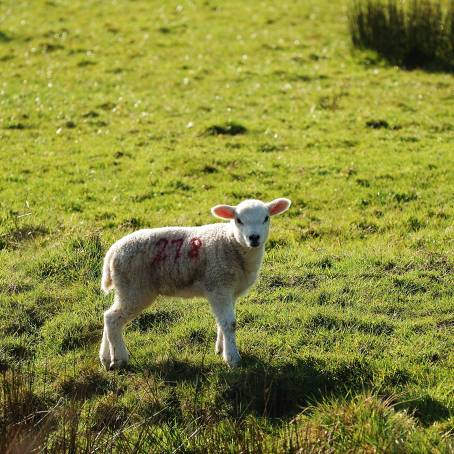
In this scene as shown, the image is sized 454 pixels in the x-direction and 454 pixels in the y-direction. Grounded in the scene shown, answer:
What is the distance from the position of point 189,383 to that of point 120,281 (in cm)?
111

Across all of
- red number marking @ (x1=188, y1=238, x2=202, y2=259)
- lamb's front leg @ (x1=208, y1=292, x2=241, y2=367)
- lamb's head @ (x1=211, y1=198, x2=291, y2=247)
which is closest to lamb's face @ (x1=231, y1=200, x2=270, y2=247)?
lamb's head @ (x1=211, y1=198, x2=291, y2=247)

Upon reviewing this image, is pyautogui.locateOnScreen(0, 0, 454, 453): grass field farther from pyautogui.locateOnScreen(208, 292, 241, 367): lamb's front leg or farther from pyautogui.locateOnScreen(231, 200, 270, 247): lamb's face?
pyautogui.locateOnScreen(231, 200, 270, 247): lamb's face

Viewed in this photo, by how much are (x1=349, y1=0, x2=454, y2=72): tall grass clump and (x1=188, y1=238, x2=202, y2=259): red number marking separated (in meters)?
12.7

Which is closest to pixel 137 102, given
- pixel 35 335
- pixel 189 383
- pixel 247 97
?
pixel 247 97

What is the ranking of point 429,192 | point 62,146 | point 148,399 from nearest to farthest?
point 148,399 → point 429,192 → point 62,146

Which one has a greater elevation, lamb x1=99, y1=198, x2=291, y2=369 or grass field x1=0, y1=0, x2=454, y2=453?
lamb x1=99, y1=198, x2=291, y2=369

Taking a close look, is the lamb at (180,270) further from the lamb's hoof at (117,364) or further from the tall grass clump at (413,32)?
the tall grass clump at (413,32)

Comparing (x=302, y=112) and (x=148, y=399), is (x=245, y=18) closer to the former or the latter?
(x=302, y=112)

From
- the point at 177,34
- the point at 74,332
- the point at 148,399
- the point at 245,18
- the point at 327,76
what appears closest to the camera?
the point at 148,399

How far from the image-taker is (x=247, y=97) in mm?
17094

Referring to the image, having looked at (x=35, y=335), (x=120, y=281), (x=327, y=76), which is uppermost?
(x=120, y=281)

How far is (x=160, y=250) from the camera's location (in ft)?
24.5

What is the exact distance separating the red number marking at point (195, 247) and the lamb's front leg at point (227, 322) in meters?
0.39

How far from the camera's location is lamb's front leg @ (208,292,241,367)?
715 cm
